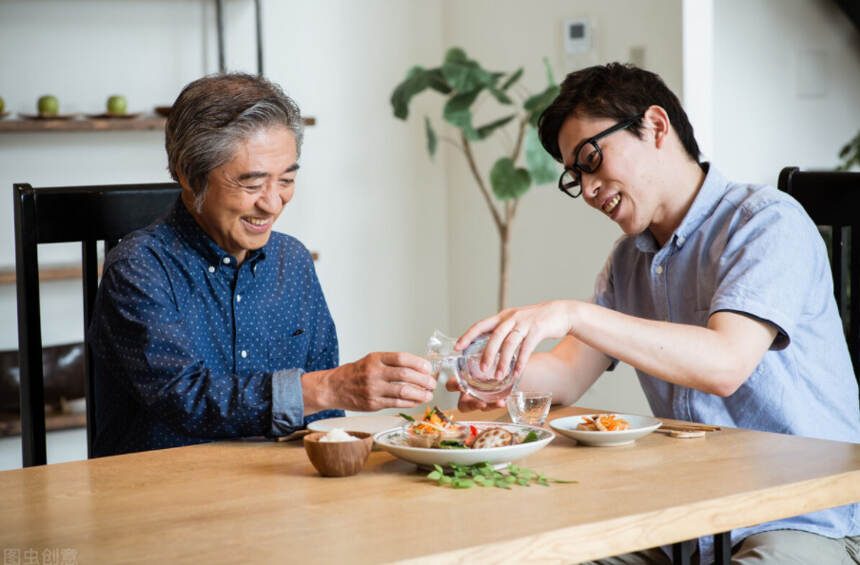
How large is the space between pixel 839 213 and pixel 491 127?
211 centimetres

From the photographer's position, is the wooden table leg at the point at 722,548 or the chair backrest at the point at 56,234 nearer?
the wooden table leg at the point at 722,548

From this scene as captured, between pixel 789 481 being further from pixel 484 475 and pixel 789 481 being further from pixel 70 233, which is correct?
pixel 70 233

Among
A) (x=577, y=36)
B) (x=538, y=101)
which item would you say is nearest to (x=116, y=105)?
(x=538, y=101)

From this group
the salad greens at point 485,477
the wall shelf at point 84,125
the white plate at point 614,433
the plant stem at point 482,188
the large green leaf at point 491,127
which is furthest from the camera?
the plant stem at point 482,188

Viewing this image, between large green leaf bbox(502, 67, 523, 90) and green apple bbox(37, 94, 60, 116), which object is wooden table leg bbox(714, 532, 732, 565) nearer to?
large green leaf bbox(502, 67, 523, 90)

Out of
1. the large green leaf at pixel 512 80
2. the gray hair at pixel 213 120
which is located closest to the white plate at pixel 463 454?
the gray hair at pixel 213 120

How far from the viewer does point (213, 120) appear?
5.92 feet

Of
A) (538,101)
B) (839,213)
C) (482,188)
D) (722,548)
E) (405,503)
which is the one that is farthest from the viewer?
(482,188)

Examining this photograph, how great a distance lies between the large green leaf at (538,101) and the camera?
3676 mm

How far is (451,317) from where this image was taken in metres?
4.60

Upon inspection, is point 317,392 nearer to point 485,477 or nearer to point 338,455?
point 338,455

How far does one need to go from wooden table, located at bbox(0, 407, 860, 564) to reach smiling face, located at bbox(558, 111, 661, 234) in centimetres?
43

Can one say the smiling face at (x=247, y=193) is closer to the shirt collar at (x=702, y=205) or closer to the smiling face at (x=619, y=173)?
the smiling face at (x=619, y=173)

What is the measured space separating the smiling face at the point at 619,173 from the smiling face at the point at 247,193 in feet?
1.64
